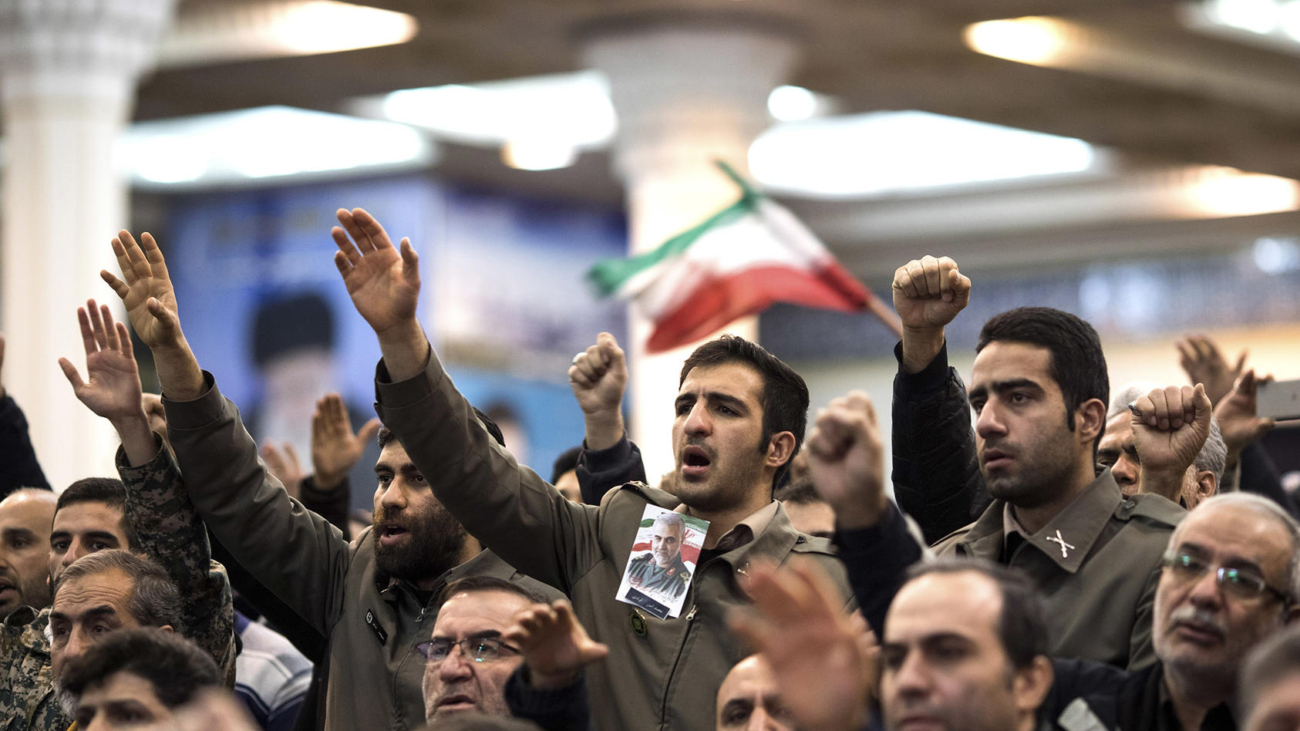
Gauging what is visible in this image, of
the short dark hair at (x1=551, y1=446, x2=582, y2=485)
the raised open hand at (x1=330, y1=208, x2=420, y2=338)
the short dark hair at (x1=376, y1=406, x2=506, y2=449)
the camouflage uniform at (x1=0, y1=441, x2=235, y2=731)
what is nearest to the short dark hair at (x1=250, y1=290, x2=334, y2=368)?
the short dark hair at (x1=551, y1=446, x2=582, y2=485)

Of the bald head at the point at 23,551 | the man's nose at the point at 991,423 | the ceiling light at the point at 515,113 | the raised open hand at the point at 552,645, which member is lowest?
the bald head at the point at 23,551

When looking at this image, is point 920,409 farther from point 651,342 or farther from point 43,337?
point 43,337

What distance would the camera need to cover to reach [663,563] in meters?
3.71

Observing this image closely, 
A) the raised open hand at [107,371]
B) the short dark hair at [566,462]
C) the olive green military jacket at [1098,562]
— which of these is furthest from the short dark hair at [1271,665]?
the short dark hair at [566,462]

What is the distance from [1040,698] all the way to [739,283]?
3.79 m

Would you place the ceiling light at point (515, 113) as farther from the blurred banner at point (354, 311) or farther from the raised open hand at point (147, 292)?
the raised open hand at point (147, 292)

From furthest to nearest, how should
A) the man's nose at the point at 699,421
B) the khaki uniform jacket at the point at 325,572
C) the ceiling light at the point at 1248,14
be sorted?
the ceiling light at the point at 1248,14, the man's nose at the point at 699,421, the khaki uniform jacket at the point at 325,572

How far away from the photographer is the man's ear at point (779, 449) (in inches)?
157

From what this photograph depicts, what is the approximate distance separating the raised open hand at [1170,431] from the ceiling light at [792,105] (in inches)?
423

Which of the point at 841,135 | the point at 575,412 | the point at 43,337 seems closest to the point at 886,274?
the point at 841,135

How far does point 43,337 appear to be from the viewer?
9.80 meters

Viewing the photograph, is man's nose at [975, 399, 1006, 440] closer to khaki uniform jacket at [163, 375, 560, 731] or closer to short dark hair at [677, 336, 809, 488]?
short dark hair at [677, 336, 809, 488]

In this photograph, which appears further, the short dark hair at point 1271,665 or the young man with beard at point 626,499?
the young man with beard at point 626,499

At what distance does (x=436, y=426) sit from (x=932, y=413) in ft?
3.72
